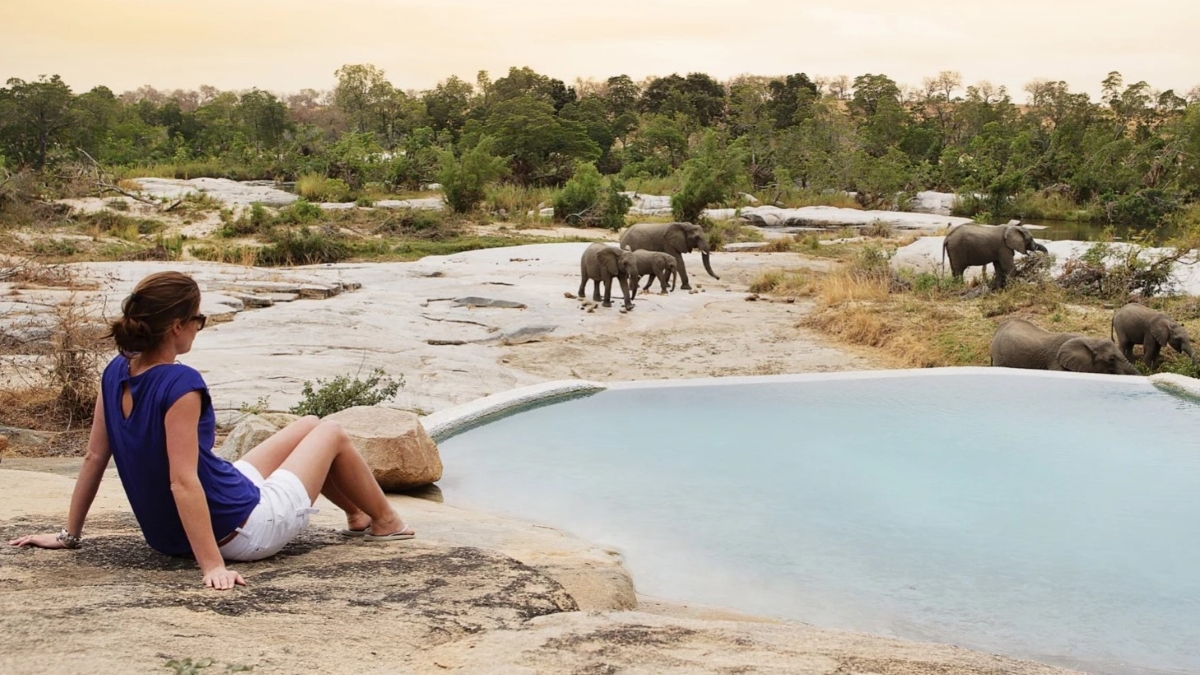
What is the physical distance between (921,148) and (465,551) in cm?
3997

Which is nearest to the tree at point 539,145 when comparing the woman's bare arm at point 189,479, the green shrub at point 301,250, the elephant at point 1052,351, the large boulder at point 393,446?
the green shrub at point 301,250

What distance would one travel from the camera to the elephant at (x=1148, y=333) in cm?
891

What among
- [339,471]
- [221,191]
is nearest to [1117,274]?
[339,471]

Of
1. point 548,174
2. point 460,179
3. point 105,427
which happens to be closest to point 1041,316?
point 105,427

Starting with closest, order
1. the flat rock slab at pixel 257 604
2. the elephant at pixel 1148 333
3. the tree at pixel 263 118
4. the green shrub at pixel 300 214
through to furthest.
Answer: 1. the flat rock slab at pixel 257 604
2. the elephant at pixel 1148 333
3. the green shrub at pixel 300 214
4. the tree at pixel 263 118

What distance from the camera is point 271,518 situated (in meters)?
2.97

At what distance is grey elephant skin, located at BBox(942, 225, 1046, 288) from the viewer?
43.7ft

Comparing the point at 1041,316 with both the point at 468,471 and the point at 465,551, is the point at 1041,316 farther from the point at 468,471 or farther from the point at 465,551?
the point at 465,551

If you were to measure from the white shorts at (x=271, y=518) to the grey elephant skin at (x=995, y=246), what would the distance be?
11.7 metres

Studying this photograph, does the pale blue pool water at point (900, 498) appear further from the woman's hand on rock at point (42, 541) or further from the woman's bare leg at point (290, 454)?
the woman's hand on rock at point (42, 541)

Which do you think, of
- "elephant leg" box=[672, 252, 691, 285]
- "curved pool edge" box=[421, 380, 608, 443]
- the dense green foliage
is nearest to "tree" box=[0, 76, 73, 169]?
the dense green foliage

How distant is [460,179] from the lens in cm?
2278

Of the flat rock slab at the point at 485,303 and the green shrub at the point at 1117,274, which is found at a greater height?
the green shrub at the point at 1117,274

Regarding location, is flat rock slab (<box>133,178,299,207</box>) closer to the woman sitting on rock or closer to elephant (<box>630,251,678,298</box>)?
elephant (<box>630,251,678,298</box>)
